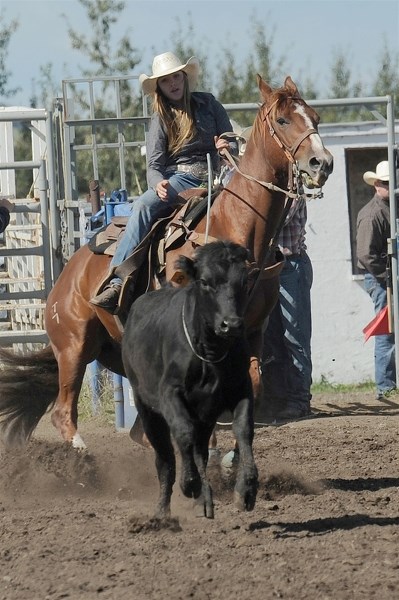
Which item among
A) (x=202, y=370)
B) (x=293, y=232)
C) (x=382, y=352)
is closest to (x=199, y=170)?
(x=202, y=370)

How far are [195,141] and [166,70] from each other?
19.4 inches

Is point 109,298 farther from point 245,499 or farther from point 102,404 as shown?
point 102,404

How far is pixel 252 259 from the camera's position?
705 centimetres

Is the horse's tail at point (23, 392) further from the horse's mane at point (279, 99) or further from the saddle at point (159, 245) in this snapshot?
the horse's mane at point (279, 99)

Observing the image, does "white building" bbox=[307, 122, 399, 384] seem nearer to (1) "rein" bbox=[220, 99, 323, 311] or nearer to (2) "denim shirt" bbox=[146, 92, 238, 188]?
(2) "denim shirt" bbox=[146, 92, 238, 188]

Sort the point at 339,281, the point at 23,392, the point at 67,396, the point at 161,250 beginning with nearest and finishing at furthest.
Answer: the point at 161,250 → the point at 67,396 → the point at 23,392 → the point at 339,281

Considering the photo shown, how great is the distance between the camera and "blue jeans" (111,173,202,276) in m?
7.69

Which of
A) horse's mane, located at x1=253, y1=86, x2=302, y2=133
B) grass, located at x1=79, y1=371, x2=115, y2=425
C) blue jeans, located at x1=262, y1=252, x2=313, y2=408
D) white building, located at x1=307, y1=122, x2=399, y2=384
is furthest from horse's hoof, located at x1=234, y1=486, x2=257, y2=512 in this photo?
white building, located at x1=307, y1=122, x2=399, y2=384

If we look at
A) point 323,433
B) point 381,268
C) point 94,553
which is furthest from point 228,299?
point 381,268

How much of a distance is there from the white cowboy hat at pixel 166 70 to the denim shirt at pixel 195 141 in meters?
0.17

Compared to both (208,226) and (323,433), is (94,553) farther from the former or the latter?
(323,433)

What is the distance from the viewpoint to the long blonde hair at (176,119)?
25.0ft

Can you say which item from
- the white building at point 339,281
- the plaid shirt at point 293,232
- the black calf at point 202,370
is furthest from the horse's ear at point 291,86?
the white building at point 339,281

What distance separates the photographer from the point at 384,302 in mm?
11656
